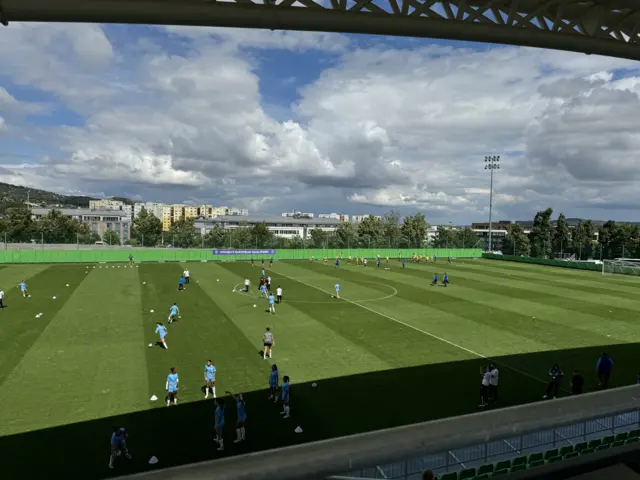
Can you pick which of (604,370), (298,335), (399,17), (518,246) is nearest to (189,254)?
(298,335)

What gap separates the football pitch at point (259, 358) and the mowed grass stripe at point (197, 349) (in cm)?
10

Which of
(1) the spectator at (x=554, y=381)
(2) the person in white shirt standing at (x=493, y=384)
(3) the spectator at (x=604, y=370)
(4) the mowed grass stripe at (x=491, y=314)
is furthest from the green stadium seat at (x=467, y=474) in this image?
(4) the mowed grass stripe at (x=491, y=314)

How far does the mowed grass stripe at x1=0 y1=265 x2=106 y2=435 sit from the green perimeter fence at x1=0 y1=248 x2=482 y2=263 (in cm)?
3312

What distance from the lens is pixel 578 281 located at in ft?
151

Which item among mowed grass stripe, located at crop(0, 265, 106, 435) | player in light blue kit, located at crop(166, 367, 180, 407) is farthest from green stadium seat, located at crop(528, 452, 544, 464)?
mowed grass stripe, located at crop(0, 265, 106, 435)

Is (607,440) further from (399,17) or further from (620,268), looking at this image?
(620,268)

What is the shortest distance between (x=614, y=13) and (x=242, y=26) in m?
8.95

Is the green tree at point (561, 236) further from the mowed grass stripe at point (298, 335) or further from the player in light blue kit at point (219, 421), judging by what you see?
the player in light blue kit at point (219, 421)

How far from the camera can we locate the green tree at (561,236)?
297 ft

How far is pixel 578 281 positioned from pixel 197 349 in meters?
42.7

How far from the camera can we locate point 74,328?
21.9 meters

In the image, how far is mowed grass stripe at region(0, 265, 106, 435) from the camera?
40.0ft

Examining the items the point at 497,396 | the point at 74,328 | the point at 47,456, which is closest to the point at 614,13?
the point at 497,396

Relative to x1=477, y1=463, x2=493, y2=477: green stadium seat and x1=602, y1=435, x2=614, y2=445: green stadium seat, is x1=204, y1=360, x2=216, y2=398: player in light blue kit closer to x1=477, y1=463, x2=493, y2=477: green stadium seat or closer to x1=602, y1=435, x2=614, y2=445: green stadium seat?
x1=477, y1=463, x2=493, y2=477: green stadium seat
